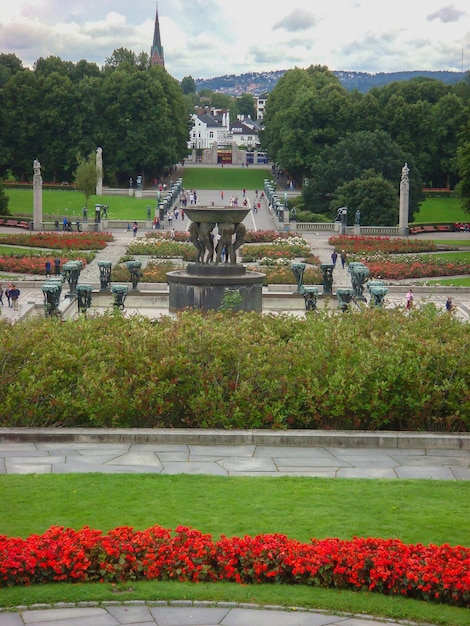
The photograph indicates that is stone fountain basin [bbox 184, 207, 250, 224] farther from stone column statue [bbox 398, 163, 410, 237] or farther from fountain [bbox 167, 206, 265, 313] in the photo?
stone column statue [bbox 398, 163, 410, 237]

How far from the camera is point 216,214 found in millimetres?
29422

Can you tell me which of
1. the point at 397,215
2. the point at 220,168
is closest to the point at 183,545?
the point at 397,215

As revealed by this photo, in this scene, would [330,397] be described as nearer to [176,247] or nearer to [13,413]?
[13,413]

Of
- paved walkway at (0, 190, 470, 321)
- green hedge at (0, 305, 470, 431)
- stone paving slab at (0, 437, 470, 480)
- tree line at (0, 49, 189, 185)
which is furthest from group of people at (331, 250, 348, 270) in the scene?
tree line at (0, 49, 189, 185)

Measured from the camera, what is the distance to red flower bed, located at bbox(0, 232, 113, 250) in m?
55.4

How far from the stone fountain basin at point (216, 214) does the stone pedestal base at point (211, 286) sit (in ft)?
4.33

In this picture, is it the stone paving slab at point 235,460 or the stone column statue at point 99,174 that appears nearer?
the stone paving slab at point 235,460

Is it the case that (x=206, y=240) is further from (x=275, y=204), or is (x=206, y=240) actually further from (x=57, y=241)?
(x=275, y=204)

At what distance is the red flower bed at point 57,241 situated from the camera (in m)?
55.4

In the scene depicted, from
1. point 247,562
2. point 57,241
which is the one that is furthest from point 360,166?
point 247,562

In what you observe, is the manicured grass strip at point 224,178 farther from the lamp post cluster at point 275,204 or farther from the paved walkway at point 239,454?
the paved walkway at point 239,454

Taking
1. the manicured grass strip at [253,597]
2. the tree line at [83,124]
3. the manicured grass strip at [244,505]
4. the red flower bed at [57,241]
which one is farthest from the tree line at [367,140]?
the manicured grass strip at [253,597]

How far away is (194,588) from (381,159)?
6760 centimetres

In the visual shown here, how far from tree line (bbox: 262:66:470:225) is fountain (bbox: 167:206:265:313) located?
34788 millimetres
